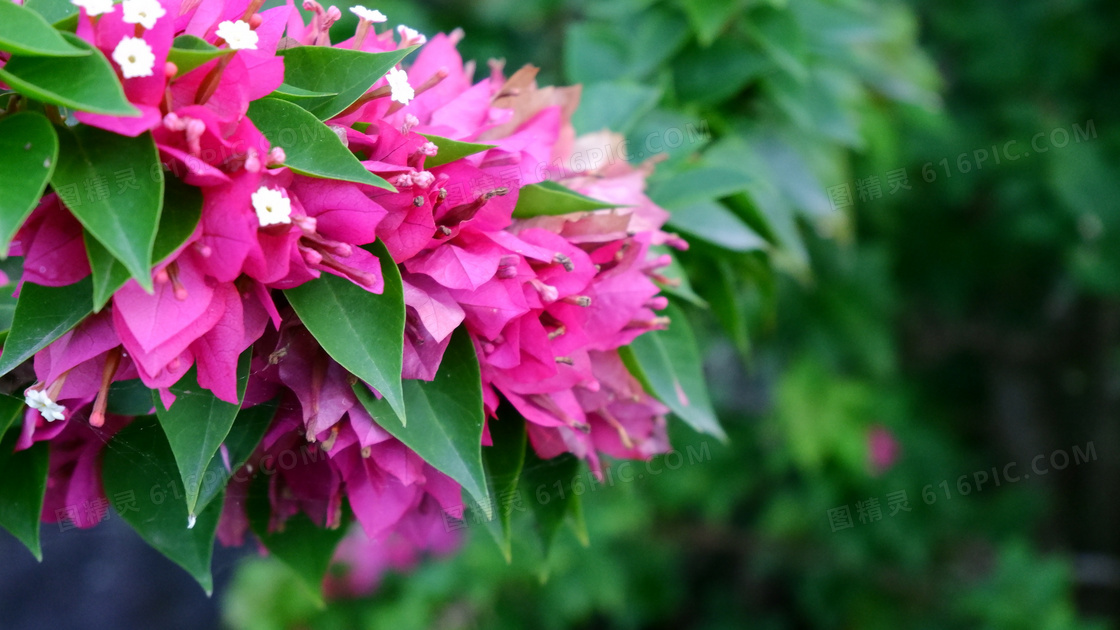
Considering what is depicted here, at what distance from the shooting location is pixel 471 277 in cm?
46

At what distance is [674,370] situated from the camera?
0.71 meters

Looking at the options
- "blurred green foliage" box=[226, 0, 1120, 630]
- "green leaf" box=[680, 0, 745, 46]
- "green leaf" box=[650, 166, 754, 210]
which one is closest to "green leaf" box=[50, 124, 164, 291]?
"green leaf" box=[650, 166, 754, 210]

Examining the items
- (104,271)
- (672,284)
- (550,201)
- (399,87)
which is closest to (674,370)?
(672,284)

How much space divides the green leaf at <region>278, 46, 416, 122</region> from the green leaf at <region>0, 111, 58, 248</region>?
0.41 ft

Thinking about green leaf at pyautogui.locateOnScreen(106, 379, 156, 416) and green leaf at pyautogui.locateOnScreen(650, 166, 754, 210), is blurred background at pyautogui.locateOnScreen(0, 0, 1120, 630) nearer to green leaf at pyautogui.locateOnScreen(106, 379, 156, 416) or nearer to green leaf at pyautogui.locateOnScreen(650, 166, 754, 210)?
green leaf at pyautogui.locateOnScreen(650, 166, 754, 210)

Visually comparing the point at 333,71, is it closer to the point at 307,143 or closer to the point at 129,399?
the point at 307,143

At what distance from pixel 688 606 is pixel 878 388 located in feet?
3.07

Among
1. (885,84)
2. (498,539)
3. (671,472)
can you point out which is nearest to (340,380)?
(498,539)

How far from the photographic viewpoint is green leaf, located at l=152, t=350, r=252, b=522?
1.42ft

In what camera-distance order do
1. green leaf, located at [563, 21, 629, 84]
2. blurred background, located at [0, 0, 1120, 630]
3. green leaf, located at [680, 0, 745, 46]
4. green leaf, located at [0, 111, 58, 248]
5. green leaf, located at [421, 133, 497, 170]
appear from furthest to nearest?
blurred background, located at [0, 0, 1120, 630], green leaf, located at [563, 21, 629, 84], green leaf, located at [680, 0, 745, 46], green leaf, located at [421, 133, 497, 170], green leaf, located at [0, 111, 58, 248]

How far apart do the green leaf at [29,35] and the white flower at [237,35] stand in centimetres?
7

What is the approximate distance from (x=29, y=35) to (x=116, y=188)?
0.24 ft

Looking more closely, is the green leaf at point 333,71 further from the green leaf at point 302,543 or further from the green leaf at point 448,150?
the green leaf at point 302,543

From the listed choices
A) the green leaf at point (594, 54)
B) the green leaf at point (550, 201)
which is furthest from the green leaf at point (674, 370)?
the green leaf at point (594, 54)
